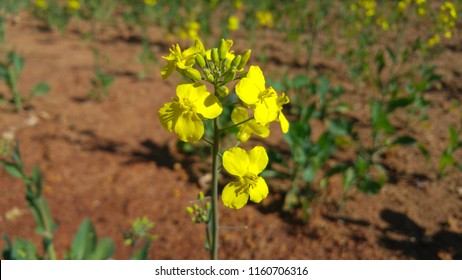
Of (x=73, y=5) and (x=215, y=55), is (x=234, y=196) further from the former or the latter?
(x=73, y=5)

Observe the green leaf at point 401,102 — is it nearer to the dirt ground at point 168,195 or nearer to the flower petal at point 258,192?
the dirt ground at point 168,195

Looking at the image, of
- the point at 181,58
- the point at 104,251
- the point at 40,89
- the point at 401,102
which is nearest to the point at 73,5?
the point at 40,89

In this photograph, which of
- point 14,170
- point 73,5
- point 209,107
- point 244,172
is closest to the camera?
point 209,107

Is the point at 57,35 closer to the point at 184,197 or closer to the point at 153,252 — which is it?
the point at 184,197

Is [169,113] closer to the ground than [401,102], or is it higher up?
closer to the ground

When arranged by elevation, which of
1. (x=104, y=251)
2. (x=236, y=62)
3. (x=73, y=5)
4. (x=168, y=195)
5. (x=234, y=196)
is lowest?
(x=104, y=251)

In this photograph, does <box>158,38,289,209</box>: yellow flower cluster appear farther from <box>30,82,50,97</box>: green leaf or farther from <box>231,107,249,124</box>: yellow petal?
<box>30,82,50,97</box>: green leaf
